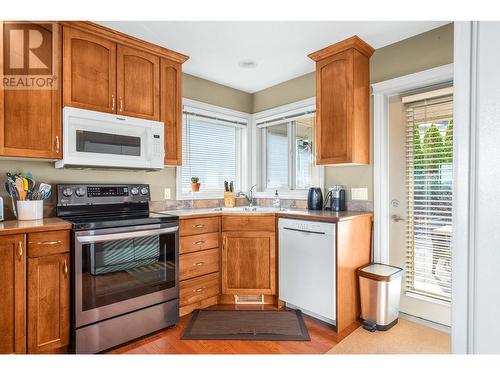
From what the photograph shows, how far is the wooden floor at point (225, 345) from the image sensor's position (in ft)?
6.64

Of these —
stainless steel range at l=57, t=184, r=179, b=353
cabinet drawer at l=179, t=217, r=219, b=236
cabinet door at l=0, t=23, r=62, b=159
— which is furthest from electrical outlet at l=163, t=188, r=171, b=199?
cabinet door at l=0, t=23, r=62, b=159

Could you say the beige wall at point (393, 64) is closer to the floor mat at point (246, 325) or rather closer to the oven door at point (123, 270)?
the floor mat at point (246, 325)

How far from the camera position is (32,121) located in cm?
201

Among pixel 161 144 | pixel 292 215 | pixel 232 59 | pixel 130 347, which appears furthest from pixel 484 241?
pixel 232 59

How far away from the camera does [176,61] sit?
2.75 metres

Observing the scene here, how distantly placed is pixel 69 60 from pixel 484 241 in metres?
2.63

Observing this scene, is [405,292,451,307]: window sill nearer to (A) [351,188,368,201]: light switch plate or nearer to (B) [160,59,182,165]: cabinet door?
(A) [351,188,368,201]: light switch plate

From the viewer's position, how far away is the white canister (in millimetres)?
2021

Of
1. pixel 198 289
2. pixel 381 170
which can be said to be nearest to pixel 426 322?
pixel 381 170

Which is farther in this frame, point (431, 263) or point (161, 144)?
point (161, 144)

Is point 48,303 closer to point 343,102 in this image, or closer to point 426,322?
point 343,102

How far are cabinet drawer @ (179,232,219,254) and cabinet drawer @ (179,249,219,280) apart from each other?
0.15ft

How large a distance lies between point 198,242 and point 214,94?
1.87m

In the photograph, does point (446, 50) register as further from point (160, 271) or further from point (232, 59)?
point (160, 271)
